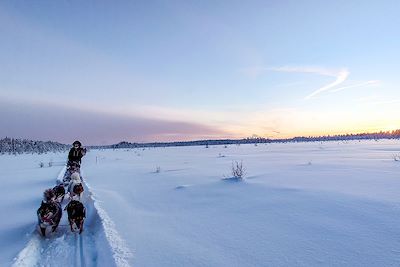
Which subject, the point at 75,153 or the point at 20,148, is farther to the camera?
the point at 20,148

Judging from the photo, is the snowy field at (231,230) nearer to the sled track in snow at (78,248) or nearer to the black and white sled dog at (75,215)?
the sled track in snow at (78,248)

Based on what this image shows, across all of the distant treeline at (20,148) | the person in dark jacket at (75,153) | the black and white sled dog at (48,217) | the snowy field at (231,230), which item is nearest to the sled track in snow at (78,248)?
the snowy field at (231,230)

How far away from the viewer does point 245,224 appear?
5363mm

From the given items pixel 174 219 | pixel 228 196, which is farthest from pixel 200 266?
pixel 228 196

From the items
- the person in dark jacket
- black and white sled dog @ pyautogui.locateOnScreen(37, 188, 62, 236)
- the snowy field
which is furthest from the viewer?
the person in dark jacket

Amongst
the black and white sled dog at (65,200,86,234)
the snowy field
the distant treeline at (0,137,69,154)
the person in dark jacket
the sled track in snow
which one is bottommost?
the sled track in snow

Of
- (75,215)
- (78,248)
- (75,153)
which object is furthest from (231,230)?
(75,153)

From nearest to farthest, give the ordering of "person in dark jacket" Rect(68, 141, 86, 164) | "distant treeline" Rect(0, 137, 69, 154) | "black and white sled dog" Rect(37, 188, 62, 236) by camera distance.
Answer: "black and white sled dog" Rect(37, 188, 62, 236) < "person in dark jacket" Rect(68, 141, 86, 164) < "distant treeline" Rect(0, 137, 69, 154)

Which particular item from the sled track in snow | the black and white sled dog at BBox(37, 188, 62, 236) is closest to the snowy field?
the sled track in snow

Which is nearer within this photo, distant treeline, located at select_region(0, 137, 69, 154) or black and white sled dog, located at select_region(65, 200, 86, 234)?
black and white sled dog, located at select_region(65, 200, 86, 234)

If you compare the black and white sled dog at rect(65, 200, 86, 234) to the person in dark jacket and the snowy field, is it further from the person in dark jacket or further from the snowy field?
the person in dark jacket

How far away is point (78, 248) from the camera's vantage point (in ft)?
16.1

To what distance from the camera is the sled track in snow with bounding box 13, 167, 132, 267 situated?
428 cm

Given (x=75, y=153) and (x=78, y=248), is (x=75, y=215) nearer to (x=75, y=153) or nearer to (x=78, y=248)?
(x=78, y=248)
